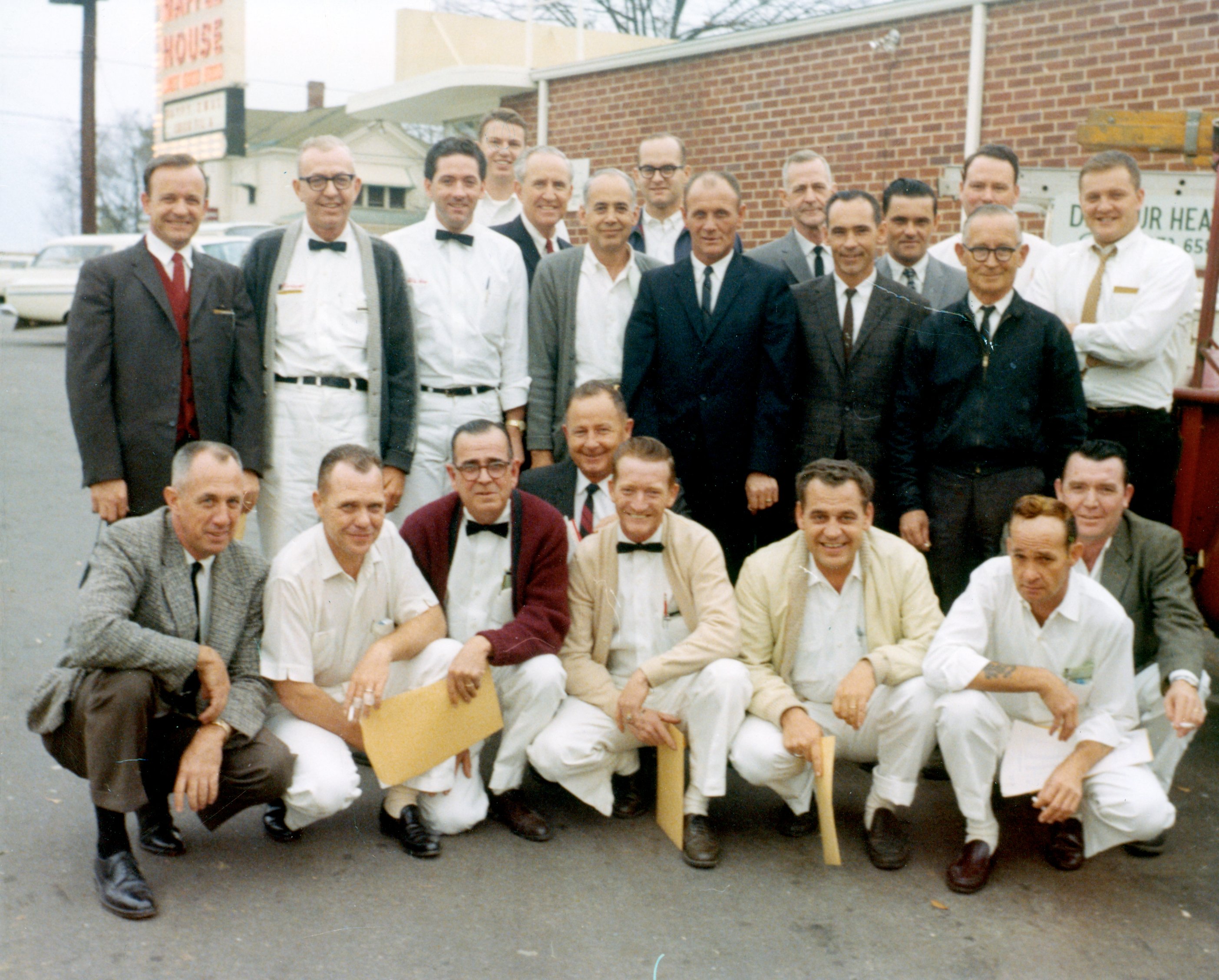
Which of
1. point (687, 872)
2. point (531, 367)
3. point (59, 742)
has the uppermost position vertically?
point (531, 367)

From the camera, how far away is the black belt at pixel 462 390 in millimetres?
5293

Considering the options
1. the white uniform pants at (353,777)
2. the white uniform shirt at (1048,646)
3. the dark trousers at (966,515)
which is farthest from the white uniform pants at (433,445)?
the white uniform shirt at (1048,646)

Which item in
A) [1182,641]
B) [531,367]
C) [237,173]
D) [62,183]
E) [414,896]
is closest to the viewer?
[414,896]

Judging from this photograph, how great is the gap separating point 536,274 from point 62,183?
5484 centimetres

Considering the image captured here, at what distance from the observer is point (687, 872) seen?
394cm

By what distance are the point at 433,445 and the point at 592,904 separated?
225 centimetres

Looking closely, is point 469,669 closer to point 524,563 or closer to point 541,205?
point 524,563

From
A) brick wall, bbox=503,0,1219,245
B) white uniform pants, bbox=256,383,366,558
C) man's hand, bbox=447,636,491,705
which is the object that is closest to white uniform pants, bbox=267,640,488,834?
man's hand, bbox=447,636,491,705

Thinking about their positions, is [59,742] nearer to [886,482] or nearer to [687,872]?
[687,872]

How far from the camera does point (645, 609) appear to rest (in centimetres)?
450

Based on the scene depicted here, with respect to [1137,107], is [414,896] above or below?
below

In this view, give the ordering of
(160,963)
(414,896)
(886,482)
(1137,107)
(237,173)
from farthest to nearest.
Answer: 1. (237,173)
2. (1137,107)
3. (886,482)
4. (414,896)
5. (160,963)

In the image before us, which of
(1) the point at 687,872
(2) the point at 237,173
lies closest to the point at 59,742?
(1) the point at 687,872

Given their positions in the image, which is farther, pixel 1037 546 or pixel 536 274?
pixel 536 274
